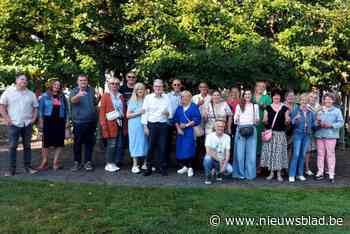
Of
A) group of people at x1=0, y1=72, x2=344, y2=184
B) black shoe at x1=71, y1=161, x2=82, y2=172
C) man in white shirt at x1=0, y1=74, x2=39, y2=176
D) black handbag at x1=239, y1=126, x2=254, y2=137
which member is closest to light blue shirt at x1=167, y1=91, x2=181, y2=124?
group of people at x1=0, y1=72, x2=344, y2=184

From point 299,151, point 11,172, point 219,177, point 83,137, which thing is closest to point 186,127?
point 219,177

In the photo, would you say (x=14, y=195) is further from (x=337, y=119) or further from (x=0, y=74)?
(x=337, y=119)

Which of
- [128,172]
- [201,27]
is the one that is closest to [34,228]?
[128,172]

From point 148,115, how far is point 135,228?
10.5ft

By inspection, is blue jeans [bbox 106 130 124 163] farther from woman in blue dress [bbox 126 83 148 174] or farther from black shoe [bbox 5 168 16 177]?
black shoe [bbox 5 168 16 177]

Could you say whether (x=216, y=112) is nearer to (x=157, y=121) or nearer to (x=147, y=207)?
(x=157, y=121)

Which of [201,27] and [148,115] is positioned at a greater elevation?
[201,27]

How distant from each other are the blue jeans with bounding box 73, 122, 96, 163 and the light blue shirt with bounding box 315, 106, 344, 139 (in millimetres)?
4085

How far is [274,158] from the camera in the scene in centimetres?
813

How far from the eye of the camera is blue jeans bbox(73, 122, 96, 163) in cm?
845

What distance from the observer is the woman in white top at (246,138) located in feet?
26.6

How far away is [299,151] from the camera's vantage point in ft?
27.0

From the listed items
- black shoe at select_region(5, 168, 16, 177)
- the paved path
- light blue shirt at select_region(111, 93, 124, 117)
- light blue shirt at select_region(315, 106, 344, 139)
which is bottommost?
the paved path

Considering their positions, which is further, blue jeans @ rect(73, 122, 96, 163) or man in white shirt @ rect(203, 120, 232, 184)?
blue jeans @ rect(73, 122, 96, 163)
